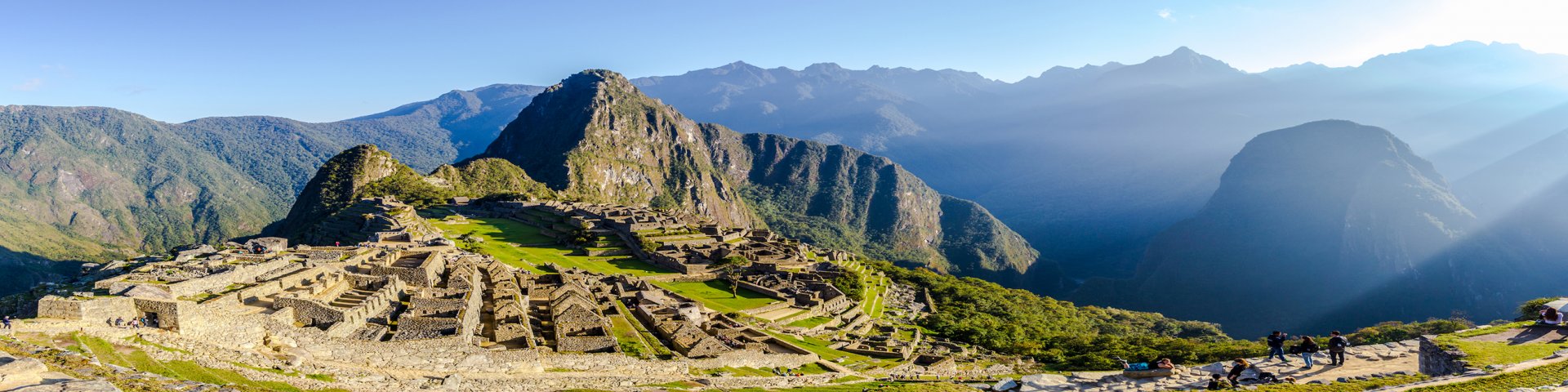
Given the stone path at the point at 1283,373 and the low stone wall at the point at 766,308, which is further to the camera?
the low stone wall at the point at 766,308

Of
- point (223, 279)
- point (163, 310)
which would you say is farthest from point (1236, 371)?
point (223, 279)

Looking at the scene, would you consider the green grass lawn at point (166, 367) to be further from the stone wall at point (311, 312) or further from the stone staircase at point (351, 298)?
the stone staircase at point (351, 298)

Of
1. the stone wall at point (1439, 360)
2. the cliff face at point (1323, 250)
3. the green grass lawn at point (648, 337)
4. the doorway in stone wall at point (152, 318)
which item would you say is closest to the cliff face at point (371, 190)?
the green grass lawn at point (648, 337)

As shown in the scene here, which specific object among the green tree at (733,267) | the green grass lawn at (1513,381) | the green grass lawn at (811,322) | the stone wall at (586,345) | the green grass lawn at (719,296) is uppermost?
the green grass lawn at (1513,381)

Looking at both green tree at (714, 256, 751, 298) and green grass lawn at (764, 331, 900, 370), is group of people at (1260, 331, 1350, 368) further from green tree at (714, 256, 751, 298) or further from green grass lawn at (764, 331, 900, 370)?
green tree at (714, 256, 751, 298)

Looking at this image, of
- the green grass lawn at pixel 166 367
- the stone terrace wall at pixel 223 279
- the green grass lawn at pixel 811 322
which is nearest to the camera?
the green grass lawn at pixel 166 367

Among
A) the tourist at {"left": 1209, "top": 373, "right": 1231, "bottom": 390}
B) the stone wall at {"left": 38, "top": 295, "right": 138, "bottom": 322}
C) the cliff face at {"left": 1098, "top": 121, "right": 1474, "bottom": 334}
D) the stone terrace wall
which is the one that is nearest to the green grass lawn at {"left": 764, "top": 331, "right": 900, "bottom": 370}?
the tourist at {"left": 1209, "top": 373, "right": 1231, "bottom": 390}

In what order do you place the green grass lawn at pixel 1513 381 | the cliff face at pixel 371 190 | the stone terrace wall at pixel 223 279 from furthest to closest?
the cliff face at pixel 371 190
the stone terrace wall at pixel 223 279
the green grass lawn at pixel 1513 381
